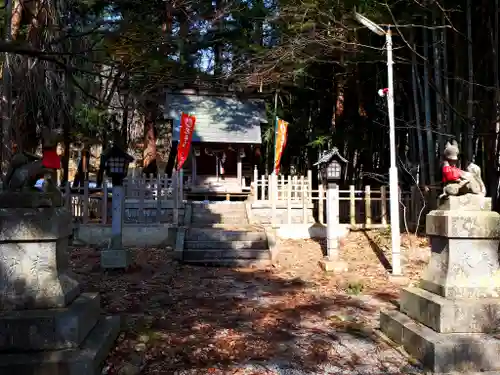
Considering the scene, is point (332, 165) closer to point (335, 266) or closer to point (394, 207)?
point (394, 207)

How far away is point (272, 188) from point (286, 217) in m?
0.98

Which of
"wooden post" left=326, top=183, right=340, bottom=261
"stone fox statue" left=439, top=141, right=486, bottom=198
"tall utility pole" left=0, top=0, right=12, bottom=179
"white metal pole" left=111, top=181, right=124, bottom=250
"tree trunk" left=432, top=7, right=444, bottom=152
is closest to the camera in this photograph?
"stone fox statue" left=439, top=141, right=486, bottom=198

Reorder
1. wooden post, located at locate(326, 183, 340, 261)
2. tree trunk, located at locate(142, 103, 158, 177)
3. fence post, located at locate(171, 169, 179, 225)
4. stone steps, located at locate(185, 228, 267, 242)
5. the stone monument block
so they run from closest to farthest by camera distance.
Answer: the stone monument block
wooden post, located at locate(326, 183, 340, 261)
stone steps, located at locate(185, 228, 267, 242)
fence post, located at locate(171, 169, 179, 225)
tree trunk, located at locate(142, 103, 158, 177)

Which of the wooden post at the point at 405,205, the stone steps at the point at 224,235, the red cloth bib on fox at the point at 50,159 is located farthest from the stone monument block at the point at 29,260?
the wooden post at the point at 405,205

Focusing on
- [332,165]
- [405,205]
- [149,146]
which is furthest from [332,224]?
[149,146]

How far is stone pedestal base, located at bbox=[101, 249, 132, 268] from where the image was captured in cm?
770

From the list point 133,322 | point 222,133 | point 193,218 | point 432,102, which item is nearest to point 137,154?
point 222,133

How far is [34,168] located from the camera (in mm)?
3715

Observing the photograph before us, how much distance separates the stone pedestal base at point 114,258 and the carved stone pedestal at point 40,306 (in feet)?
13.4

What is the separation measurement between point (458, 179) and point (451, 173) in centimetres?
9

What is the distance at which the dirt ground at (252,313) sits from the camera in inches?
151

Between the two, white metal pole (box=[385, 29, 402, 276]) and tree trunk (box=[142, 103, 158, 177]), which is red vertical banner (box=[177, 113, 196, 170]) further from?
white metal pole (box=[385, 29, 402, 276])

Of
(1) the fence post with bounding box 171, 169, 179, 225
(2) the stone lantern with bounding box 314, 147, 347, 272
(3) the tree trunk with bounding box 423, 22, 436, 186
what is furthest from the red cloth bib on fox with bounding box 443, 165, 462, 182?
(1) the fence post with bounding box 171, 169, 179, 225

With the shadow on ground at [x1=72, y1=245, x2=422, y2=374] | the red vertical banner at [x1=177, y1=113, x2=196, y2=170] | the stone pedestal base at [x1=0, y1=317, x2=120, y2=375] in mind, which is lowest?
the shadow on ground at [x1=72, y1=245, x2=422, y2=374]
